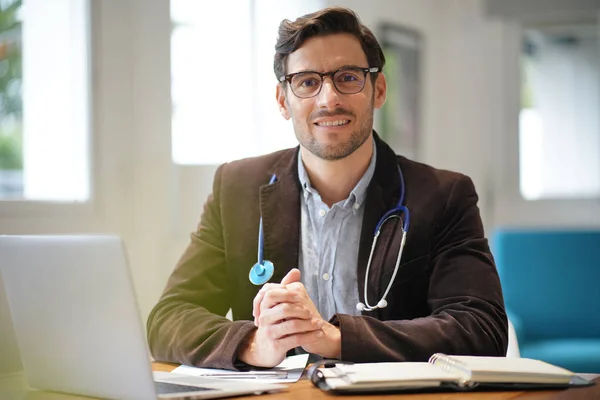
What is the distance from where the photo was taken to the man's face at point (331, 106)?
1.94m

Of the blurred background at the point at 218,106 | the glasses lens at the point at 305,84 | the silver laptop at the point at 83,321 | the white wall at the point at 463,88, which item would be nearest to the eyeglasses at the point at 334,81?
the glasses lens at the point at 305,84

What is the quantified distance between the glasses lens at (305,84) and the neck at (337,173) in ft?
0.48

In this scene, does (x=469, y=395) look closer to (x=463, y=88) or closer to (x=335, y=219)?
(x=335, y=219)

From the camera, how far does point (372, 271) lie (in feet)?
6.12

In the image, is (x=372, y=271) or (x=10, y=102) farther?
(x=10, y=102)

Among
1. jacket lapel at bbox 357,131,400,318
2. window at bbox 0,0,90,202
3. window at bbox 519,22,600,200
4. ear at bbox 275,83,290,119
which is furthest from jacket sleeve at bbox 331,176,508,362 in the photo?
window at bbox 519,22,600,200

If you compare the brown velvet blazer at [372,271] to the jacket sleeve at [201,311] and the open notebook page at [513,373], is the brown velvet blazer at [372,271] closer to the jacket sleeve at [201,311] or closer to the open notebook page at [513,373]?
the jacket sleeve at [201,311]

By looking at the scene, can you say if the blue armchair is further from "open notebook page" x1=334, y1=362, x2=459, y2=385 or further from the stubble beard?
"open notebook page" x1=334, y1=362, x2=459, y2=385

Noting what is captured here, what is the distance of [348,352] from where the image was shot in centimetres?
152

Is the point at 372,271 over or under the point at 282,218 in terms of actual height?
under

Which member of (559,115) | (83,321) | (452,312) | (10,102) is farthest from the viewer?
(559,115)

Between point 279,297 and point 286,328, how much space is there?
2.3 inches

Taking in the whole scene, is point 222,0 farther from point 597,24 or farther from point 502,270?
point 597,24

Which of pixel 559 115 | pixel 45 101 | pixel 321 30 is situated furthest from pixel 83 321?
pixel 559 115
